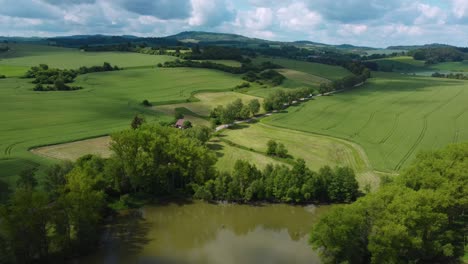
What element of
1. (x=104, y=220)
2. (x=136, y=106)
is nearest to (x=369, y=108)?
(x=136, y=106)

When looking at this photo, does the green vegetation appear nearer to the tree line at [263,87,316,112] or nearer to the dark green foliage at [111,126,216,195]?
the dark green foliage at [111,126,216,195]

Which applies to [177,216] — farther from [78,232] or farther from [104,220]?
[78,232]

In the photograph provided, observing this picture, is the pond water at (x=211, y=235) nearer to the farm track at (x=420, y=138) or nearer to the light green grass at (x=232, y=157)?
the light green grass at (x=232, y=157)

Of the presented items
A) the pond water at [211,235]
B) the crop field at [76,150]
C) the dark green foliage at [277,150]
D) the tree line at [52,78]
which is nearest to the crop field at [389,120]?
the dark green foliage at [277,150]

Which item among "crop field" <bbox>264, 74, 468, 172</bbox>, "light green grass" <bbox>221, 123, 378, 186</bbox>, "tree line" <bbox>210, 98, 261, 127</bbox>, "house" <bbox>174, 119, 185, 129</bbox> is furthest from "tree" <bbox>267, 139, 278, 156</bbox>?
"house" <bbox>174, 119, 185, 129</bbox>

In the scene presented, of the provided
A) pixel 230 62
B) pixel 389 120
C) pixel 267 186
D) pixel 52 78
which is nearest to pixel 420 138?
pixel 389 120

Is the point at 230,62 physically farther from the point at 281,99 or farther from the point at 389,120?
the point at 389,120
